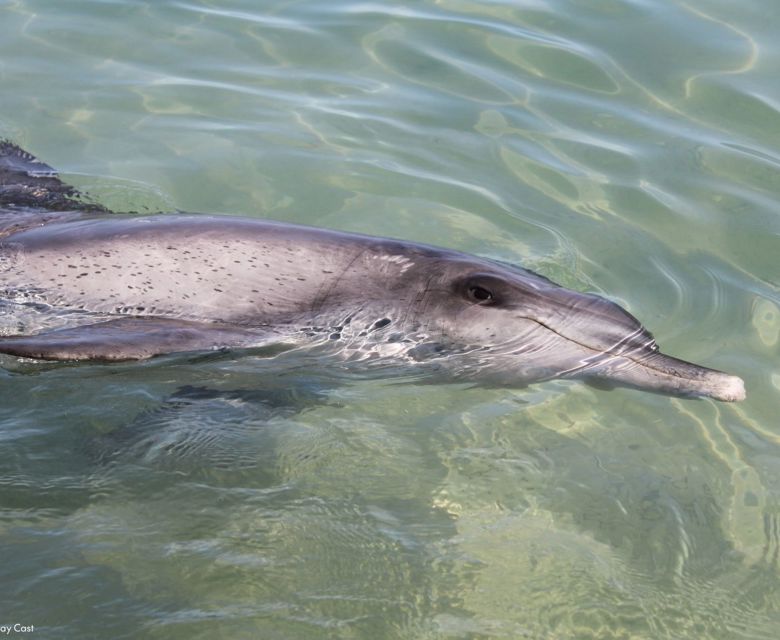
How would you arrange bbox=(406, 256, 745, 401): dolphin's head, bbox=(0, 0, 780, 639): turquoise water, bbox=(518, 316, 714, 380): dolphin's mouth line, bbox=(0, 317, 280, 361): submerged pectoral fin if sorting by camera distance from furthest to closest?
1. bbox=(406, 256, 745, 401): dolphin's head
2. bbox=(518, 316, 714, 380): dolphin's mouth line
3. bbox=(0, 317, 280, 361): submerged pectoral fin
4. bbox=(0, 0, 780, 639): turquoise water

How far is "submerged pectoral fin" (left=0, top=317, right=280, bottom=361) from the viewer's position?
5.84 metres

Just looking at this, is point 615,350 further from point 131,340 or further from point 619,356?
point 131,340

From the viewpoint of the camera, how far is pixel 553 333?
654 cm

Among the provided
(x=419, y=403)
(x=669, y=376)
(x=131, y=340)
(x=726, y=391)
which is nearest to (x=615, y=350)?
(x=669, y=376)

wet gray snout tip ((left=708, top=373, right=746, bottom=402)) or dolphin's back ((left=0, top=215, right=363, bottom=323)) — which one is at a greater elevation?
dolphin's back ((left=0, top=215, right=363, bottom=323))

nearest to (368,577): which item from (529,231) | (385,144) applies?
(529,231)

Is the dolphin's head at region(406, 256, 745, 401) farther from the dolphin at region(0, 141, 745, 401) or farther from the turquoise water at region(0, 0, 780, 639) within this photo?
the turquoise water at region(0, 0, 780, 639)

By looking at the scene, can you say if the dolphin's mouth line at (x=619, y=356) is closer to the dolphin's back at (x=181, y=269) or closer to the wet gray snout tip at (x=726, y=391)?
the wet gray snout tip at (x=726, y=391)

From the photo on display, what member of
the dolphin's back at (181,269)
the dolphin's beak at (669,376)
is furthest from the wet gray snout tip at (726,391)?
the dolphin's back at (181,269)

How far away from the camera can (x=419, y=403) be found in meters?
6.59

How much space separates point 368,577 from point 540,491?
1300mm

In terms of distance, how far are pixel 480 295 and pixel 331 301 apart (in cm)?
95

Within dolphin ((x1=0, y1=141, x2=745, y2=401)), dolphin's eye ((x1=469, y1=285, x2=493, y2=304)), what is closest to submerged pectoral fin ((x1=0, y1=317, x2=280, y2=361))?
dolphin ((x1=0, y1=141, x2=745, y2=401))

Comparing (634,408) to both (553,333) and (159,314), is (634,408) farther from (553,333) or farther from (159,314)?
(159,314)
